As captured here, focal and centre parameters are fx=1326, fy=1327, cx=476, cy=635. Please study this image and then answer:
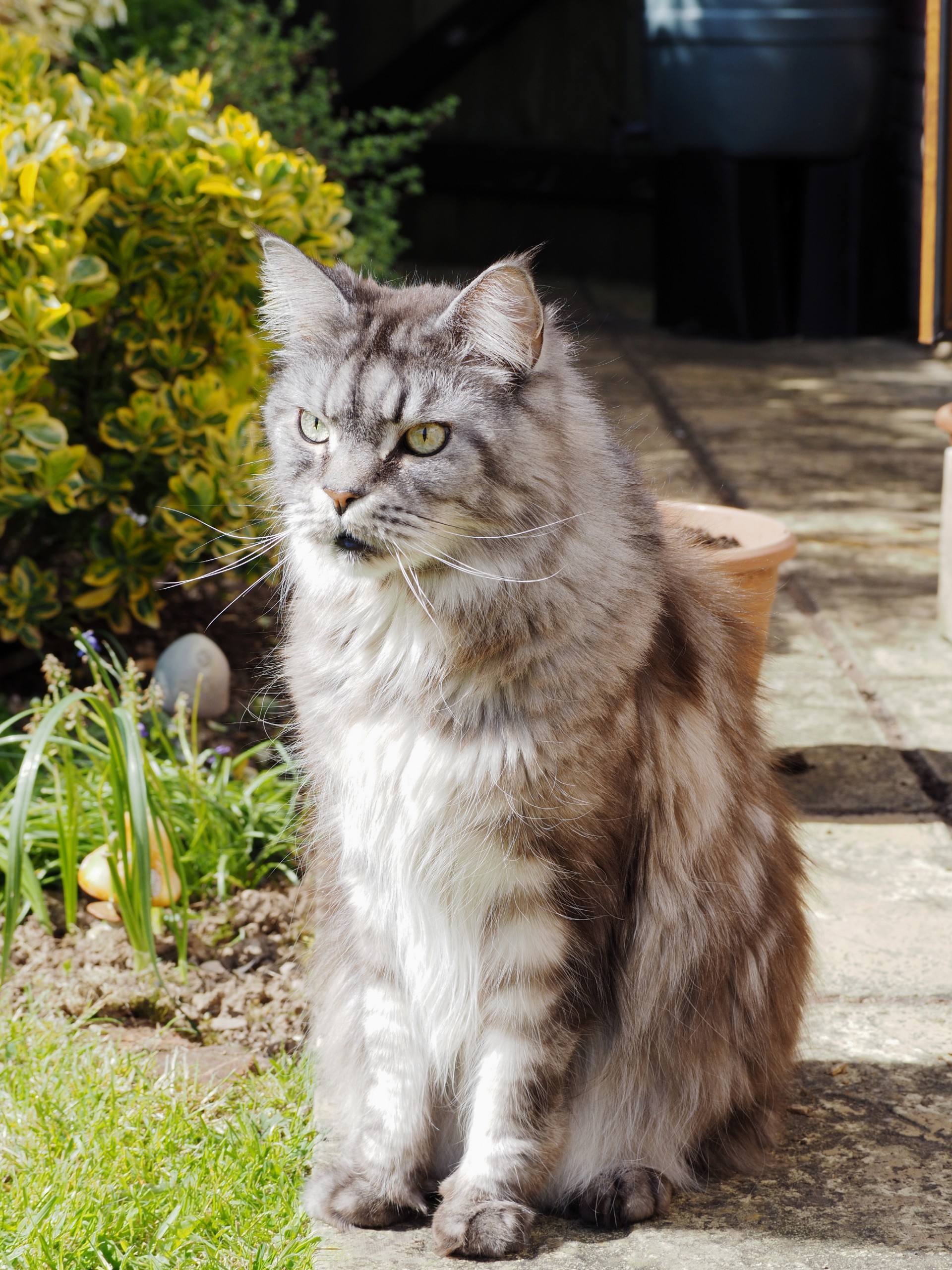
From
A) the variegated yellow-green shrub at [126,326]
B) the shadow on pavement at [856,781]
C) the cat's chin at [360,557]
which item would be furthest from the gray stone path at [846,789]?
the variegated yellow-green shrub at [126,326]

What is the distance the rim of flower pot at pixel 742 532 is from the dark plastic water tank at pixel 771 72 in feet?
14.6

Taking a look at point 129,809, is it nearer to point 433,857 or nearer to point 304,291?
point 433,857

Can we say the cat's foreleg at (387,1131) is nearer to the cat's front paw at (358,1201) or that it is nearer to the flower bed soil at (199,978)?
the cat's front paw at (358,1201)

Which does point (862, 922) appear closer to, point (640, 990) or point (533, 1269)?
point (640, 990)

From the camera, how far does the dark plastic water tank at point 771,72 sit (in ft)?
21.6

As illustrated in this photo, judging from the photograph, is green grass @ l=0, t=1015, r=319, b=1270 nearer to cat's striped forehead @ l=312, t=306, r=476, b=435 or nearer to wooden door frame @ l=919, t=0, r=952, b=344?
cat's striped forehead @ l=312, t=306, r=476, b=435

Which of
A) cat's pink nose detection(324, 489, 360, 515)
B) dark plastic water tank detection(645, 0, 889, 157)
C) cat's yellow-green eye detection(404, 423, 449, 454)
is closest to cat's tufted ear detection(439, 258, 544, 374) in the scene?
cat's yellow-green eye detection(404, 423, 449, 454)

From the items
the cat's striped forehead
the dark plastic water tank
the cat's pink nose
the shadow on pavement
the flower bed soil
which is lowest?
the flower bed soil

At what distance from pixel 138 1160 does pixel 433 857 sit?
705mm

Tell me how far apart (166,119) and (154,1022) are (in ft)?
7.19

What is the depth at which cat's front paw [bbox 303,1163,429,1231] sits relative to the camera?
188cm

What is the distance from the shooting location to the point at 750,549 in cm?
278

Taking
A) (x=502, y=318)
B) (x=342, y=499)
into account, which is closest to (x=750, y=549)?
(x=502, y=318)

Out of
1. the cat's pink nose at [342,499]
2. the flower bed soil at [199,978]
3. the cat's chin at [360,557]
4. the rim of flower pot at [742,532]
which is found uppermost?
the cat's pink nose at [342,499]
